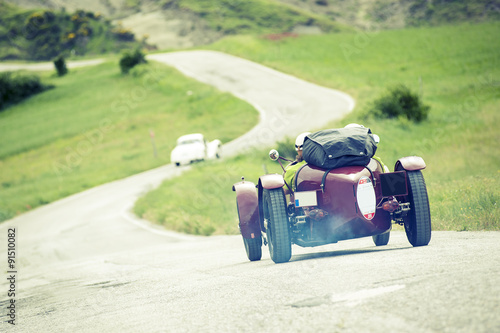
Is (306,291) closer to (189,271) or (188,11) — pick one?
(189,271)

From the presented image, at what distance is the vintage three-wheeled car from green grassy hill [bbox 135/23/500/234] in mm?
2330

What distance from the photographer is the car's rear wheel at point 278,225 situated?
22.1 feet

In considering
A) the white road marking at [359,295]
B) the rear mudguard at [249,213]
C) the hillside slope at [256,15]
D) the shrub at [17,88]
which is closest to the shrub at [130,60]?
the shrub at [17,88]

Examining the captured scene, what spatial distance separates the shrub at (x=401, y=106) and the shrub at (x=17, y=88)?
4640 centimetres

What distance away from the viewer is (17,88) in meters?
63.3

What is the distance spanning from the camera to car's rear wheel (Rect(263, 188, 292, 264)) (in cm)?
675

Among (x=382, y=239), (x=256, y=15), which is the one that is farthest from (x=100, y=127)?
(x=256, y=15)

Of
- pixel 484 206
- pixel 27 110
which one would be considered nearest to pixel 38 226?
pixel 484 206

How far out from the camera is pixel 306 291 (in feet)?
15.9

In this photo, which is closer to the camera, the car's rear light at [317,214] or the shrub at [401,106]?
the car's rear light at [317,214]

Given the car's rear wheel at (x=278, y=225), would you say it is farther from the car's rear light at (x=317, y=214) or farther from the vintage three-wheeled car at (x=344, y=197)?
the car's rear light at (x=317, y=214)

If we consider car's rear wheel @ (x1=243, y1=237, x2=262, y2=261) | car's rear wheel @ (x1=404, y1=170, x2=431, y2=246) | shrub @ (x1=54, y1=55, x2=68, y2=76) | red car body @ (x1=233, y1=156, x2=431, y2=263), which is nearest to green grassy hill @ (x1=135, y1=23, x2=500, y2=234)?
car's rear wheel @ (x1=404, y1=170, x2=431, y2=246)

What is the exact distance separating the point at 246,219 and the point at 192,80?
46.0 metres

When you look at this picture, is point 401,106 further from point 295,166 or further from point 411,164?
point 411,164
